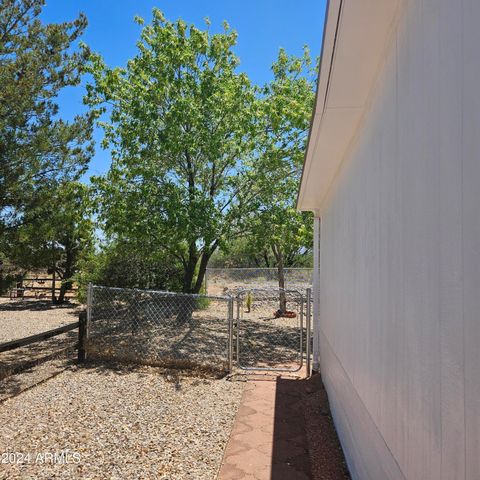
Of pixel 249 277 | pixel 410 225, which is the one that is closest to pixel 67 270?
pixel 249 277

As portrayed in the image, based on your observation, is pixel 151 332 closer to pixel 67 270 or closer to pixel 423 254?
pixel 423 254

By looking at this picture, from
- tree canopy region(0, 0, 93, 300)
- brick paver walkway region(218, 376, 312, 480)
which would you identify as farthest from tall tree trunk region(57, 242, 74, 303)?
brick paver walkway region(218, 376, 312, 480)

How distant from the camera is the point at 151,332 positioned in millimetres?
6871

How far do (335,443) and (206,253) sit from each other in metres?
6.93

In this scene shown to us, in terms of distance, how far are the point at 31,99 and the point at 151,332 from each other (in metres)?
4.63

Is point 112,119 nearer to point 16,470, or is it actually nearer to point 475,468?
point 16,470

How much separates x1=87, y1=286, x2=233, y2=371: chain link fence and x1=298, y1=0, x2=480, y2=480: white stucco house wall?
3.74m

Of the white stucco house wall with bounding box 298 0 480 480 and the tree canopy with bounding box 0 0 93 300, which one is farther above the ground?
the tree canopy with bounding box 0 0 93 300

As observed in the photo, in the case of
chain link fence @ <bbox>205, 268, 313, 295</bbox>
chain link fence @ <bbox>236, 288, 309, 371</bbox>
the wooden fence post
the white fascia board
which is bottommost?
chain link fence @ <bbox>236, 288, 309, 371</bbox>

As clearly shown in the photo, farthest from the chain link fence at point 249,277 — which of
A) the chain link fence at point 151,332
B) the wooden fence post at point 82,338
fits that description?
the wooden fence post at point 82,338

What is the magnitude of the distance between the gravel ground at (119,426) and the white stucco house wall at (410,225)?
154cm

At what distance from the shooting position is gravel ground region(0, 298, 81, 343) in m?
9.41

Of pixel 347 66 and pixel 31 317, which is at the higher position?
pixel 347 66

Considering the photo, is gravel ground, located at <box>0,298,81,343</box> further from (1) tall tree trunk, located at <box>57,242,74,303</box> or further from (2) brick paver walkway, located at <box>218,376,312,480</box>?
(2) brick paver walkway, located at <box>218,376,312,480</box>
